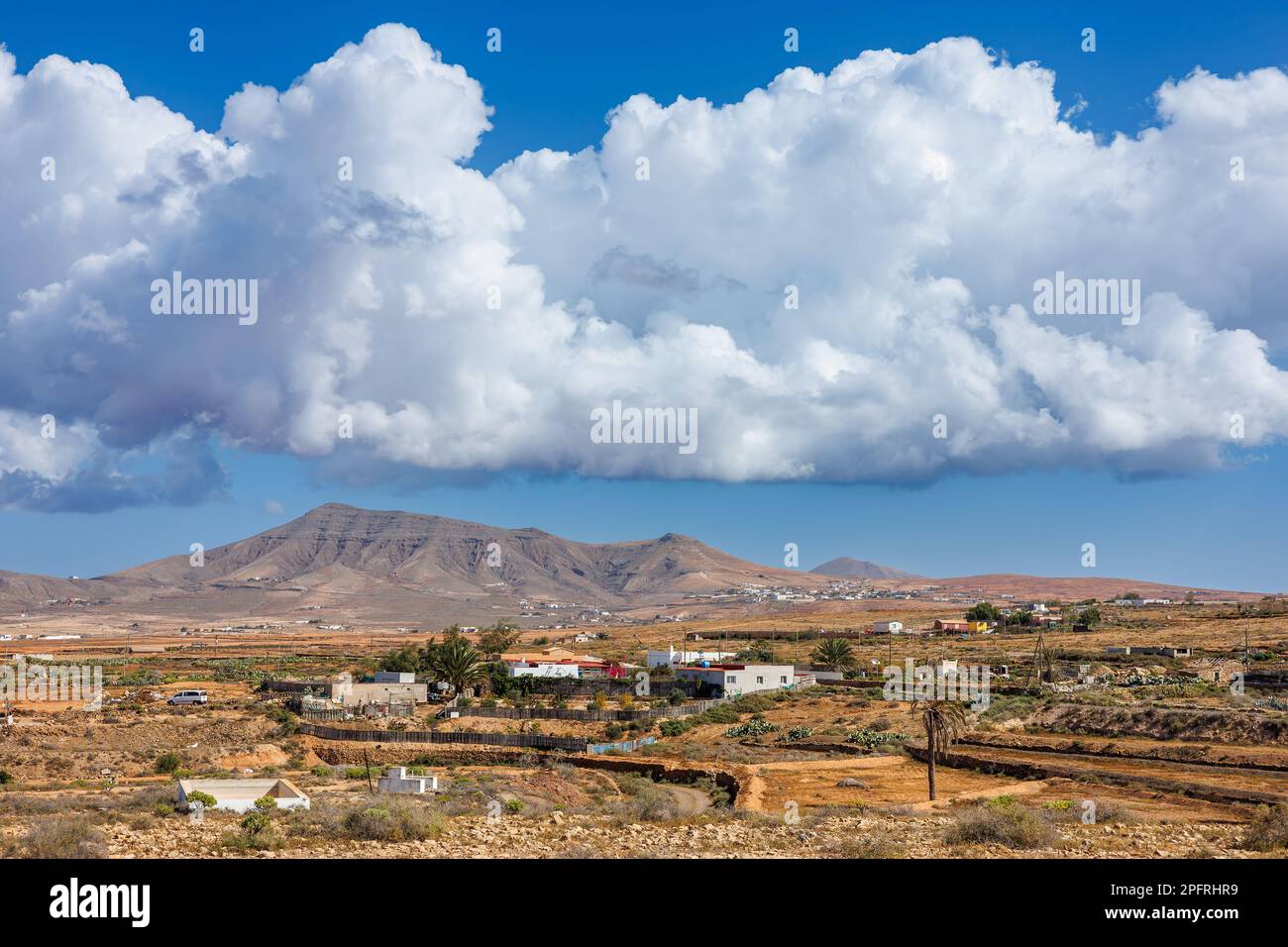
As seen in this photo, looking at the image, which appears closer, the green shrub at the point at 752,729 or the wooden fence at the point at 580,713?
the green shrub at the point at 752,729

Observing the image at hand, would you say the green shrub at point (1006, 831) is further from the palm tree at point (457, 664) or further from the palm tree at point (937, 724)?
the palm tree at point (457, 664)

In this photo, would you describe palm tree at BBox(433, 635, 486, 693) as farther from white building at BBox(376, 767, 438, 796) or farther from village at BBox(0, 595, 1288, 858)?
white building at BBox(376, 767, 438, 796)

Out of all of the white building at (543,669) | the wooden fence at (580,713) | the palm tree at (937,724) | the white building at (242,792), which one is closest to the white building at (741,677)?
the wooden fence at (580,713)

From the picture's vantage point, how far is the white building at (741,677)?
69.6 m

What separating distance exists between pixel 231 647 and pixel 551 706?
85323 millimetres

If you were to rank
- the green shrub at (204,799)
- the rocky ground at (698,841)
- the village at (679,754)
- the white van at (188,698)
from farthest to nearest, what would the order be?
the white van at (188,698) → the green shrub at (204,799) → the village at (679,754) → the rocky ground at (698,841)

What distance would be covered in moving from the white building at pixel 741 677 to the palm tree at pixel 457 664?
13.5 m

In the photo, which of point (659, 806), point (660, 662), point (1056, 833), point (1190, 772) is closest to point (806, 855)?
point (1056, 833)

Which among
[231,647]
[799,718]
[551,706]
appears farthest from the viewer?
[231,647]

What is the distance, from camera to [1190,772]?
38.4m

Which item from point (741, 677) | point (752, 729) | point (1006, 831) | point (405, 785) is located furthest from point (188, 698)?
point (1006, 831)
